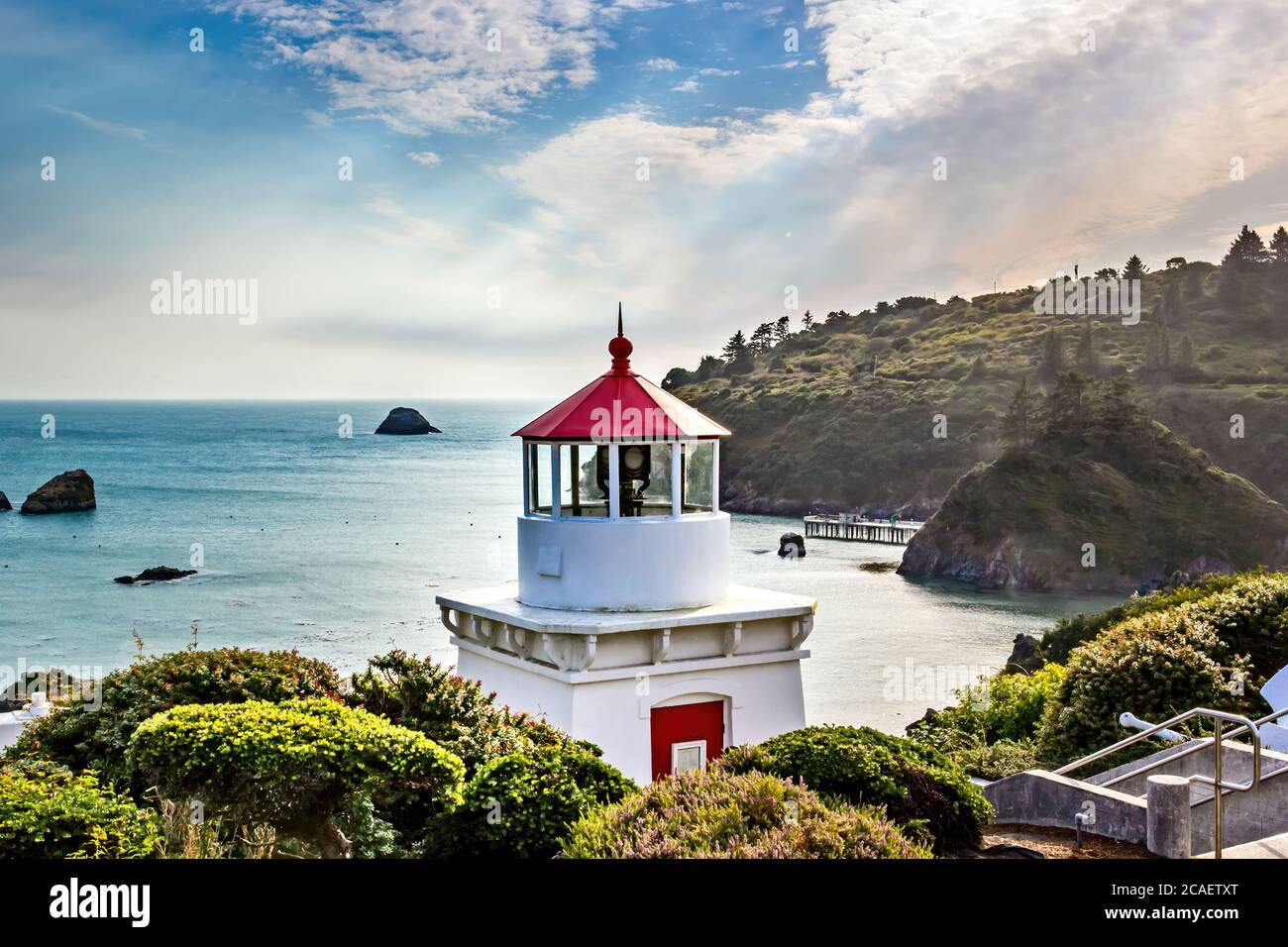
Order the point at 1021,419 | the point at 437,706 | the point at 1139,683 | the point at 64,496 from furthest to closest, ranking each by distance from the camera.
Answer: the point at 64,496 → the point at 1021,419 → the point at 1139,683 → the point at 437,706

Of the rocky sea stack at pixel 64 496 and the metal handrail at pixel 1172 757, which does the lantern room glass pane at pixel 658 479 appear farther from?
the rocky sea stack at pixel 64 496

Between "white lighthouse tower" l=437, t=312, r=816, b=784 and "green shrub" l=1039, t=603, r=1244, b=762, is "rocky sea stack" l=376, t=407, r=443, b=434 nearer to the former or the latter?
"white lighthouse tower" l=437, t=312, r=816, b=784

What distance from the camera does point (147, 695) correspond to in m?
9.63

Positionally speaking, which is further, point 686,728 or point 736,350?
point 736,350

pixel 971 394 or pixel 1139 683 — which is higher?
pixel 971 394

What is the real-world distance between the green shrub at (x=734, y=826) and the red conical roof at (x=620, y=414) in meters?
4.73

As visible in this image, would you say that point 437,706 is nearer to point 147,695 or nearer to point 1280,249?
point 147,695

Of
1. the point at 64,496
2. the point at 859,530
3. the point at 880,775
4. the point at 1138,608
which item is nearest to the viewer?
the point at 880,775

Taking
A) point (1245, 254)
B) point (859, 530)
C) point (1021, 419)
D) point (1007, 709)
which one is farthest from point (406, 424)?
point (1007, 709)

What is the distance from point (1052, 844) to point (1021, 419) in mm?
74774

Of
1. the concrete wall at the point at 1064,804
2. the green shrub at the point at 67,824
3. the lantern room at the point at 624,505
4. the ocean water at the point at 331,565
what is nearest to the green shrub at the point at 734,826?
the green shrub at the point at 67,824

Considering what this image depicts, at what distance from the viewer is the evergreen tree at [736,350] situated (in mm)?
100688
